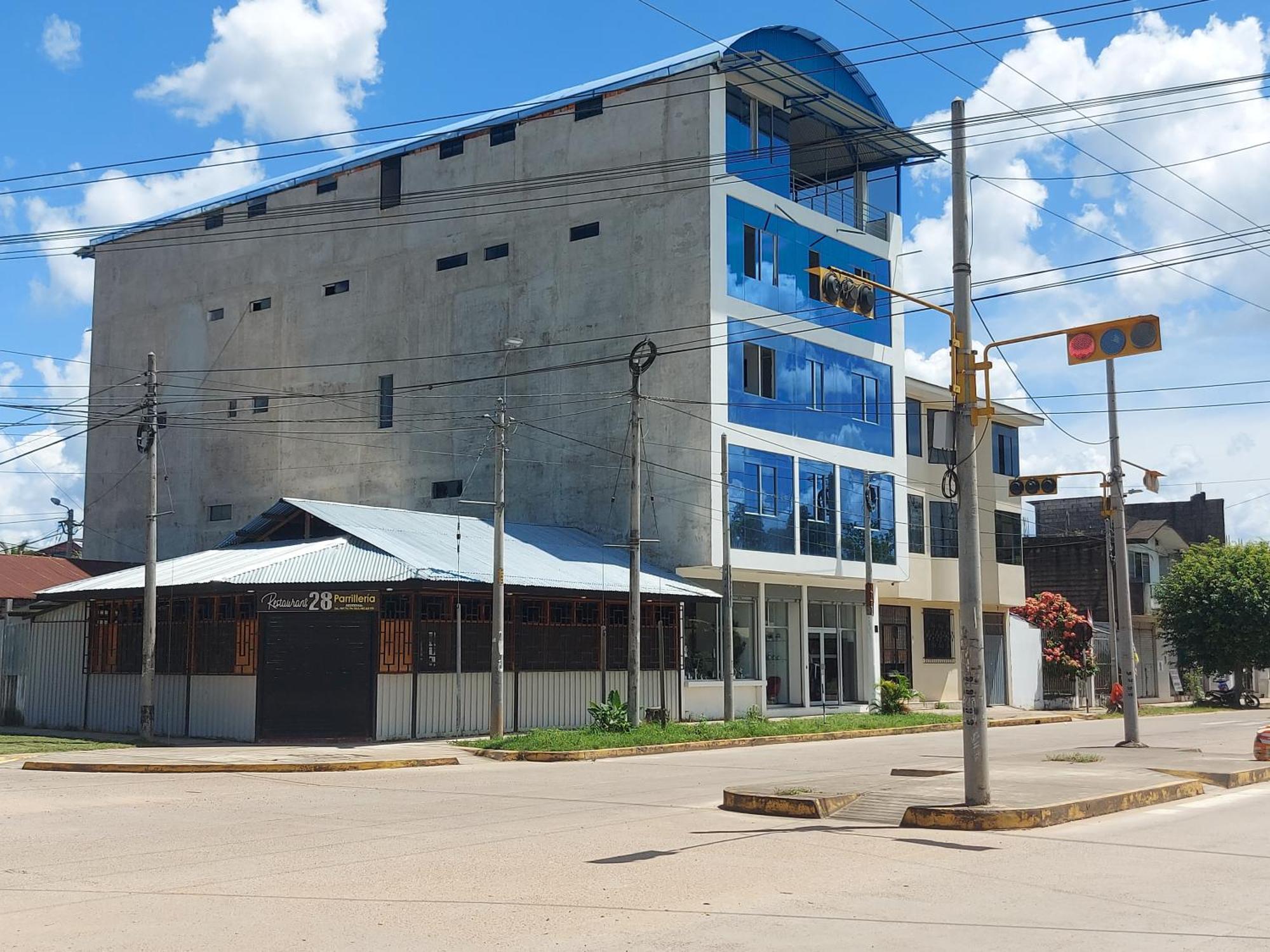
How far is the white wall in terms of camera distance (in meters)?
51.5

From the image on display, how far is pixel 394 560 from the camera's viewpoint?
28.9 metres

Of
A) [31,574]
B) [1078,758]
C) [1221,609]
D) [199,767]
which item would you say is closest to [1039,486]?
[1078,758]

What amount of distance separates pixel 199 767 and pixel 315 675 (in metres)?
5.78

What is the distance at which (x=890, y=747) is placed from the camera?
28.2 meters

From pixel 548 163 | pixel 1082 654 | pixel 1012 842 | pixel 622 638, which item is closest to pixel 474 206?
pixel 548 163

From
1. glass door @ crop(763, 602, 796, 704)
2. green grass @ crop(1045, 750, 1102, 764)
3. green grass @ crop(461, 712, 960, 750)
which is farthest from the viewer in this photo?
glass door @ crop(763, 602, 796, 704)

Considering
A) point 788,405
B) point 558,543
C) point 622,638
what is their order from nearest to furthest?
point 622,638
point 558,543
point 788,405

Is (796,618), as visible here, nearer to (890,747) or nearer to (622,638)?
(622,638)

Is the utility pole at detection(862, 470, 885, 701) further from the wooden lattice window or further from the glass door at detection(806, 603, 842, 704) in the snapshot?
the wooden lattice window

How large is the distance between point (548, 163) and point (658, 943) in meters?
36.5

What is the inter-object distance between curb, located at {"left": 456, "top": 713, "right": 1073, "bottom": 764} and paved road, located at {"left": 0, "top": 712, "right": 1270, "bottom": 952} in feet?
21.3

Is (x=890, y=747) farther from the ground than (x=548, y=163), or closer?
closer

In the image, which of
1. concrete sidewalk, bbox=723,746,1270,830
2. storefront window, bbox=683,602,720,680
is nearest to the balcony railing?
storefront window, bbox=683,602,720,680

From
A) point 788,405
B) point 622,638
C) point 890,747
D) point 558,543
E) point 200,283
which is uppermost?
point 200,283
